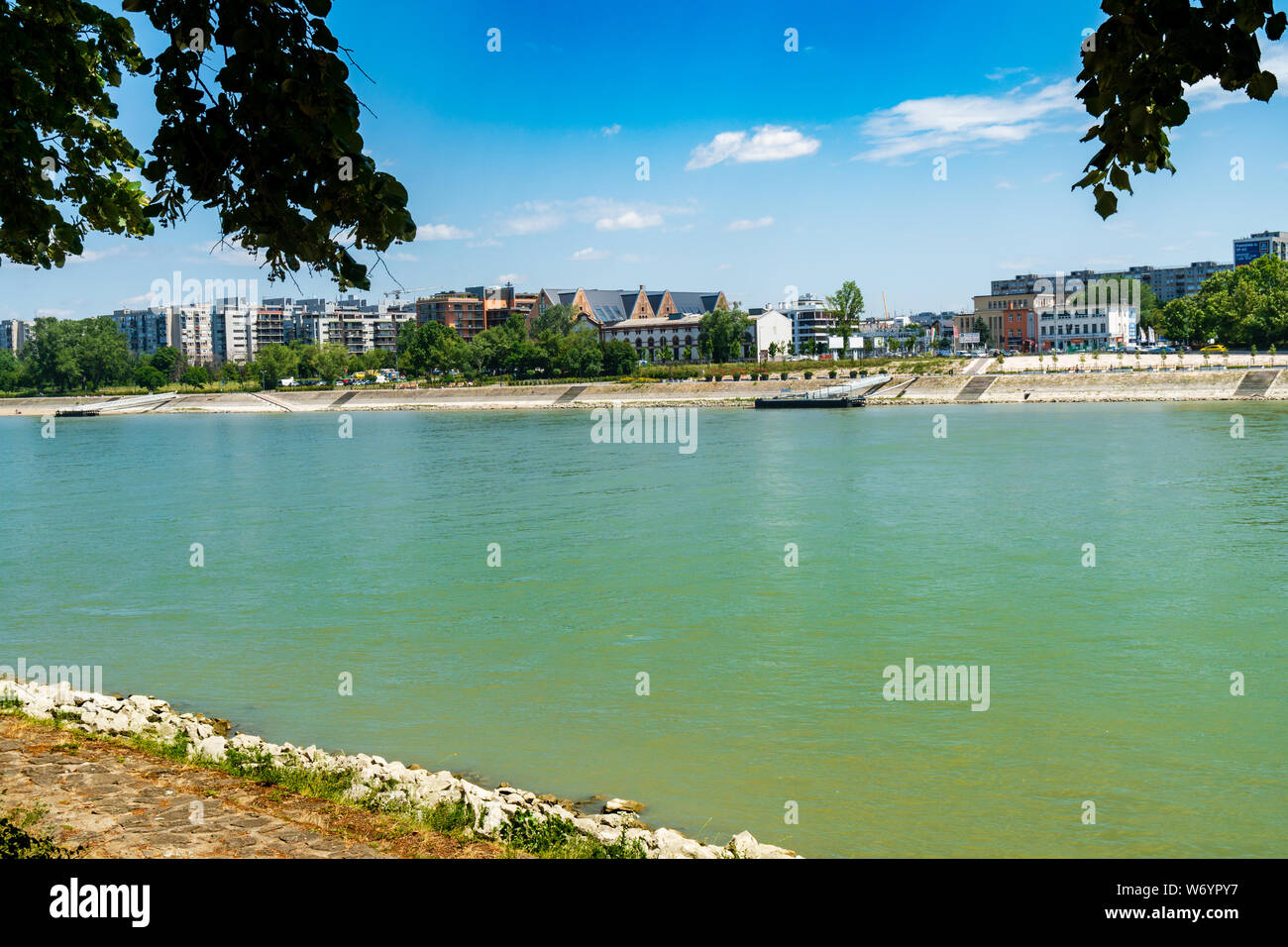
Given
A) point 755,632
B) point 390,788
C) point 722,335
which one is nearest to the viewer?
point 390,788

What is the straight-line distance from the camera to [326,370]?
135625 millimetres

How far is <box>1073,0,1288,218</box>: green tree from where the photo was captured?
3.73 m

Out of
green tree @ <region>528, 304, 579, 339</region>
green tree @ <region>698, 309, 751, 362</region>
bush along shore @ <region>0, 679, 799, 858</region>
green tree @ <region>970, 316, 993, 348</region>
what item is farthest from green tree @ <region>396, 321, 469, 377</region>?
bush along shore @ <region>0, 679, 799, 858</region>

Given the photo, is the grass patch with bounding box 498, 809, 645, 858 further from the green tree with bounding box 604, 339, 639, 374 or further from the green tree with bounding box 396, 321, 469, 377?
the green tree with bounding box 396, 321, 469, 377

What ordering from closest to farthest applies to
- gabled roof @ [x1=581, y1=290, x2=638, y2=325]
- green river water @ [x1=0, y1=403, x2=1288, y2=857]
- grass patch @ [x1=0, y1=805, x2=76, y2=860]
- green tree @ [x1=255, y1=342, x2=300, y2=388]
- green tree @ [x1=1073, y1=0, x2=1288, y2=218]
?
green tree @ [x1=1073, y1=0, x2=1288, y2=218]
grass patch @ [x1=0, y1=805, x2=76, y2=860]
green river water @ [x1=0, y1=403, x2=1288, y2=857]
green tree @ [x1=255, y1=342, x2=300, y2=388]
gabled roof @ [x1=581, y1=290, x2=638, y2=325]

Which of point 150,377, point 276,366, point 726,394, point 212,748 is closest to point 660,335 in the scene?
point 276,366

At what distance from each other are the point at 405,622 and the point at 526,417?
66493 millimetres

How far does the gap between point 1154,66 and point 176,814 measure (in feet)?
24.3

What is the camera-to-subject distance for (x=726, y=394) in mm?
91938

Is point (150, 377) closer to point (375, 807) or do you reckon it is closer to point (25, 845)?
point (375, 807)

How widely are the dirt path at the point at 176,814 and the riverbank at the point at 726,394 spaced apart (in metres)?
77.9

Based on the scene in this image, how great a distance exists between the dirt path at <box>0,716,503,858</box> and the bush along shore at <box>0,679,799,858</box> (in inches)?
14.0
